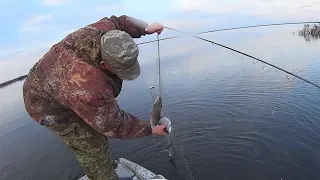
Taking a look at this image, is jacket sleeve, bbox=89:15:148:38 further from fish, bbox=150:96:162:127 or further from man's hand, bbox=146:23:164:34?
fish, bbox=150:96:162:127

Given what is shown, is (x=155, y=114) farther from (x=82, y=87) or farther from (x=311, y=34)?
(x=311, y=34)

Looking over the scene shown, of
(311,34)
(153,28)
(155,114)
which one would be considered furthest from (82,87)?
(311,34)

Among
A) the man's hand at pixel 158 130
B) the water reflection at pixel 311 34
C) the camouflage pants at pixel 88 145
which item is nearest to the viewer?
the man's hand at pixel 158 130

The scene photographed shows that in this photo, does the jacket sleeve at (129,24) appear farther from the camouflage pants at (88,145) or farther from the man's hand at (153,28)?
the camouflage pants at (88,145)

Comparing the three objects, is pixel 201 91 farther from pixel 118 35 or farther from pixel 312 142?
pixel 118 35

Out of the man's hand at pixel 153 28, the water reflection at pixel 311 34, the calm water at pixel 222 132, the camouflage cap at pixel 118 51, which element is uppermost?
the water reflection at pixel 311 34

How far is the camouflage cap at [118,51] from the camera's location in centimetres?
291

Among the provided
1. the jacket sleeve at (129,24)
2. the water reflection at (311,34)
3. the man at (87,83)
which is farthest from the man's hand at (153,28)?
the water reflection at (311,34)

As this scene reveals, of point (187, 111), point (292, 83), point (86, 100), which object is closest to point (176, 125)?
point (187, 111)

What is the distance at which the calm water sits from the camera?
6.63m

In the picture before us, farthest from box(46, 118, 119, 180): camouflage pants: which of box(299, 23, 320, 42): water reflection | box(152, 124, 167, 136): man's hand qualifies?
box(299, 23, 320, 42): water reflection

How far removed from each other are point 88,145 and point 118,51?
5.67 ft

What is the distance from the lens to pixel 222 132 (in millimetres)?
7996

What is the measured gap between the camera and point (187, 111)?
32.1 ft
